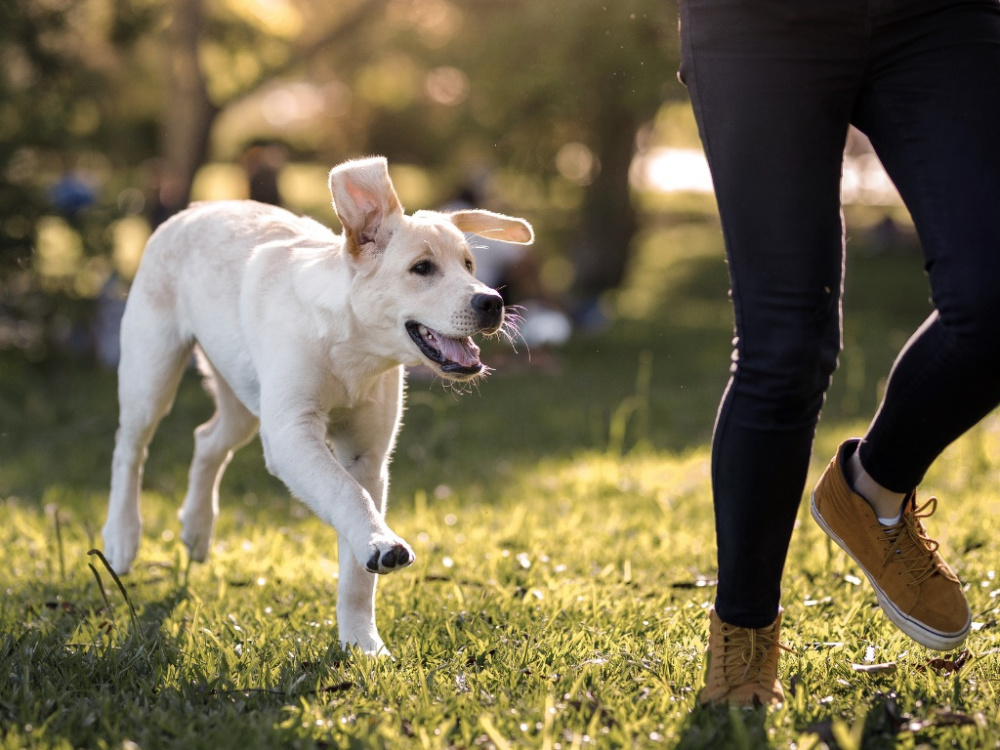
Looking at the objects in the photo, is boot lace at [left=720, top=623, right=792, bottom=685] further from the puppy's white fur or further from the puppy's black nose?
the puppy's black nose

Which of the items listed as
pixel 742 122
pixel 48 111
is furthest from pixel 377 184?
pixel 48 111

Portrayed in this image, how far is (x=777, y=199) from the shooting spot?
2652mm

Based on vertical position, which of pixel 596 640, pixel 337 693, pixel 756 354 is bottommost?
pixel 596 640

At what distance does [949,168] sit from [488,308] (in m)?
1.34

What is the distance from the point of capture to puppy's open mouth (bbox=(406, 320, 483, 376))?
343 centimetres

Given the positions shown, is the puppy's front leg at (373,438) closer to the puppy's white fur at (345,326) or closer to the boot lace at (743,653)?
the puppy's white fur at (345,326)

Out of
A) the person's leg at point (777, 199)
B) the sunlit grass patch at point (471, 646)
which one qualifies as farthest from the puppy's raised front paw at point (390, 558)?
the person's leg at point (777, 199)

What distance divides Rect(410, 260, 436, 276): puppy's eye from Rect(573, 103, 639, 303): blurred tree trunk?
10.3 m

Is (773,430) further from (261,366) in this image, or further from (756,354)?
(261,366)

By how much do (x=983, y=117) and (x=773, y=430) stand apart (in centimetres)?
85

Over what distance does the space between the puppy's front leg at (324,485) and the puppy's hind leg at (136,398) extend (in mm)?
1085

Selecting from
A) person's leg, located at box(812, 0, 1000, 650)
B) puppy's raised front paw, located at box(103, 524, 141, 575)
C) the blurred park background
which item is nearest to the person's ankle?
person's leg, located at box(812, 0, 1000, 650)

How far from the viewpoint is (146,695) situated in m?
3.03

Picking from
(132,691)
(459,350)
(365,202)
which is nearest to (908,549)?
(459,350)
